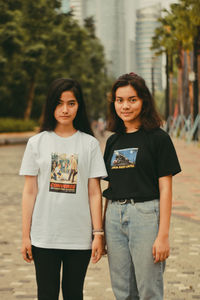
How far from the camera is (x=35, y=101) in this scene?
52.8 metres

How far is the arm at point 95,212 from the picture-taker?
9.77ft

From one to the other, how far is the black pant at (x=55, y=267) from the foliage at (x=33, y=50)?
32.7 metres

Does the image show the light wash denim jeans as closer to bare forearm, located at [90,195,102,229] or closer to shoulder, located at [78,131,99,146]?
bare forearm, located at [90,195,102,229]

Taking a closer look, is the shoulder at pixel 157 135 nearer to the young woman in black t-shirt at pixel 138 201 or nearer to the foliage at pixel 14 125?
the young woman in black t-shirt at pixel 138 201

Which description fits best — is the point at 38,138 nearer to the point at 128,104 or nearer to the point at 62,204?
the point at 62,204

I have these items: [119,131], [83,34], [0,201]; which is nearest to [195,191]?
[0,201]

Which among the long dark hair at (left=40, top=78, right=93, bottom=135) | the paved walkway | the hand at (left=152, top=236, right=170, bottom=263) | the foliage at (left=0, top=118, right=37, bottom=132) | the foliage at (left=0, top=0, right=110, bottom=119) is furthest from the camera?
the foliage at (left=0, top=118, right=37, bottom=132)

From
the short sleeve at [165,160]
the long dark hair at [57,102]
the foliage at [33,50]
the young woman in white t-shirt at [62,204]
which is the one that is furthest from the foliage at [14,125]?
the short sleeve at [165,160]

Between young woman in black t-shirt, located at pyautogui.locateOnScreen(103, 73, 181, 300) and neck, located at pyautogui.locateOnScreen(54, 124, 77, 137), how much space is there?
275mm

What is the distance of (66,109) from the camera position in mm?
3074

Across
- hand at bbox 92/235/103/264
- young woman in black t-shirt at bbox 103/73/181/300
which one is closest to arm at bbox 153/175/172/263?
young woman in black t-shirt at bbox 103/73/181/300

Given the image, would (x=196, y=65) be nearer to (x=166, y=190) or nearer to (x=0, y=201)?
(x=0, y=201)

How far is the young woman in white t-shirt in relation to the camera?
2.97 meters

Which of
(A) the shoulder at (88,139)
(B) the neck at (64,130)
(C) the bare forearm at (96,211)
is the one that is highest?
(B) the neck at (64,130)
